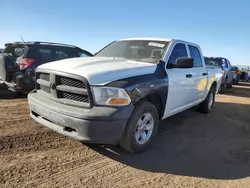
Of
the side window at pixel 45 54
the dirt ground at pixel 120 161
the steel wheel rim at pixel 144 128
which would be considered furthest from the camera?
the side window at pixel 45 54

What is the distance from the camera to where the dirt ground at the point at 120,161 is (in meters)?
3.00

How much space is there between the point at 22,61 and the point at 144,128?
14.3 ft

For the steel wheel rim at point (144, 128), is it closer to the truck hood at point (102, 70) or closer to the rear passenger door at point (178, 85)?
the rear passenger door at point (178, 85)

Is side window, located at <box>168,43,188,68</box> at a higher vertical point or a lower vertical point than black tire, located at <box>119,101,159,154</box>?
higher

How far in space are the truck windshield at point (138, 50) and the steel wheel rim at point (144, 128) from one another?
1.09m

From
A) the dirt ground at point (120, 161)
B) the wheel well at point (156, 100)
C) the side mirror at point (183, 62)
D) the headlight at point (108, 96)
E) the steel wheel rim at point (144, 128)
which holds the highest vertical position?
the side mirror at point (183, 62)

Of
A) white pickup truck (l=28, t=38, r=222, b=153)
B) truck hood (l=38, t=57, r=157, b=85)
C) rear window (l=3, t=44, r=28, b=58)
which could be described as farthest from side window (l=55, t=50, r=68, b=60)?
truck hood (l=38, t=57, r=157, b=85)

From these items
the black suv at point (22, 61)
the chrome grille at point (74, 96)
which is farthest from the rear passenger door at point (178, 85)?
the black suv at point (22, 61)

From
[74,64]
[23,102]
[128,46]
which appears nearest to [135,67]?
[74,64]

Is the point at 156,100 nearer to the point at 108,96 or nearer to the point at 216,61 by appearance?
the point at 108,96

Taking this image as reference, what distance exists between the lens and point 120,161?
3541 mm

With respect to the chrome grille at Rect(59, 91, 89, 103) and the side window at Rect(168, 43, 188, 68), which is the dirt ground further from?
the side window at Rect(168, 43, 188, 68)

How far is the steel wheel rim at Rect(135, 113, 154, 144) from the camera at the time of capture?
12.1 ft

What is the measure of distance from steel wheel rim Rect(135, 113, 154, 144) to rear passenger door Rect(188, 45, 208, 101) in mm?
2051
